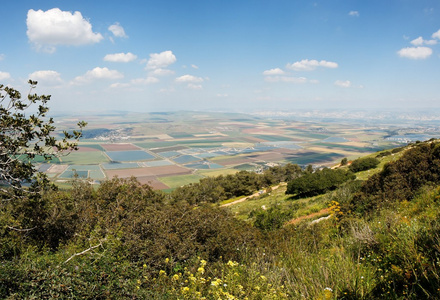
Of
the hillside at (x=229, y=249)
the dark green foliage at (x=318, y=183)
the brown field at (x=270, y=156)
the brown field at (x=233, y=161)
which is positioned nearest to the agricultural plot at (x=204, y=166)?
the brown field at (x=233, y=161)

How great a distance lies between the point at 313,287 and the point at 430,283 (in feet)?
4.93

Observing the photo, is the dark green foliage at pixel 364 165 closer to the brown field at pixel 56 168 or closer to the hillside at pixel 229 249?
the hillside at pixel 229 249

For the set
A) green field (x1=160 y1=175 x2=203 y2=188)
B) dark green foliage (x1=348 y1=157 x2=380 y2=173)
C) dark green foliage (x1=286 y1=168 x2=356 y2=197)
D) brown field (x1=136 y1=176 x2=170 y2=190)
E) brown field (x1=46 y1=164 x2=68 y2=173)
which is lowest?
green field (x1=160 y1=175 x2=203 y2=188)

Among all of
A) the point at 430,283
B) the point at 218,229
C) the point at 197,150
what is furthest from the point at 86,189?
the point at 197,150

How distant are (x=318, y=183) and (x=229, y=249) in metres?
16.8

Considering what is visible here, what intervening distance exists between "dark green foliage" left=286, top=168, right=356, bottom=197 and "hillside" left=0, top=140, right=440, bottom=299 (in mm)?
6291

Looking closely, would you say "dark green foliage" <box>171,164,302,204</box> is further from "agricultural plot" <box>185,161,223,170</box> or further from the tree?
"agricultural plot" <box>185,161,223,170</box>

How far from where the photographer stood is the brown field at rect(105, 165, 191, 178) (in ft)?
242

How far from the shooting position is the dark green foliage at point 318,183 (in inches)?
865

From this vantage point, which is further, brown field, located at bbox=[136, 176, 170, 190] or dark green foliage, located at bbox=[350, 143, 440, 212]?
brown field, located at bbox=[136, 176, 170, 190]

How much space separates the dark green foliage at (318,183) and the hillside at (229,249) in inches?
248

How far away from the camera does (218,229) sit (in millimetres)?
9484

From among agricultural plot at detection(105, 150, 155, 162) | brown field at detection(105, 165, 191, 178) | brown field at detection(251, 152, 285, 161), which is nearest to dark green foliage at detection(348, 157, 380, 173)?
brown field at detection(105, 165, 191, 178)

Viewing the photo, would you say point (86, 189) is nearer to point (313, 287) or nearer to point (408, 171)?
point (313, 287)
